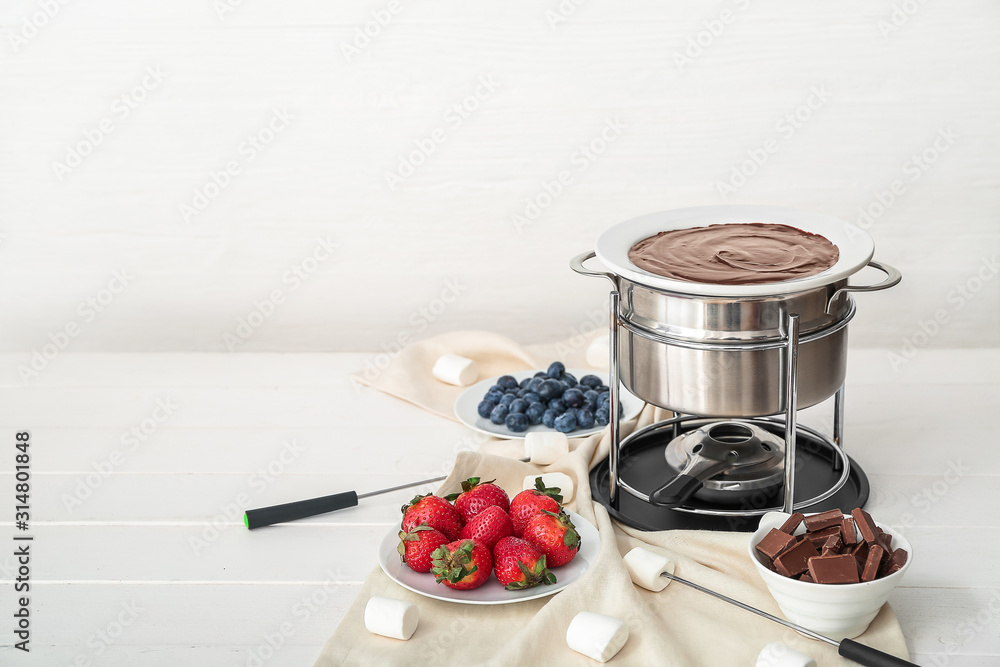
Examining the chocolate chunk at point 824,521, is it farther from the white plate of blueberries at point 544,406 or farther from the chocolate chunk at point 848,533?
the white plate of blueberries at point 544,406

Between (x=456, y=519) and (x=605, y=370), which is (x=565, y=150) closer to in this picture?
(x=605, y=370)

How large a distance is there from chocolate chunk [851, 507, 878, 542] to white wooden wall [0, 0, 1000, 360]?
4.09 feet

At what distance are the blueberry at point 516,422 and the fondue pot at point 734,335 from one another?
371 mm

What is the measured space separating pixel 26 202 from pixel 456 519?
5.52ft

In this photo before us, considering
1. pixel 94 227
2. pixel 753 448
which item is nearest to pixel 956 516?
pixel 753 448

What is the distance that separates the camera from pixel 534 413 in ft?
5.75

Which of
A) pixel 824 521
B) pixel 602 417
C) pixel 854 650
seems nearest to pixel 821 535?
pixel 824 521

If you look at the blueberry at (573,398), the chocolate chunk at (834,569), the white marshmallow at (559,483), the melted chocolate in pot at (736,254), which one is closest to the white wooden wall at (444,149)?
the blueberry at (573,398)

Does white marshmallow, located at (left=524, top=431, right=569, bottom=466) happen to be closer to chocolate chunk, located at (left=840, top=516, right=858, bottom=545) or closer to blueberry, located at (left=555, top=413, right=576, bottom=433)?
blueberry, located at (left=555, top=413, right=576, bottom=433)

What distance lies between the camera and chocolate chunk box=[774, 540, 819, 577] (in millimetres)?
1100

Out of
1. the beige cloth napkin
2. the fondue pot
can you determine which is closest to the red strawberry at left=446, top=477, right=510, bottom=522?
the beige cloth napkin

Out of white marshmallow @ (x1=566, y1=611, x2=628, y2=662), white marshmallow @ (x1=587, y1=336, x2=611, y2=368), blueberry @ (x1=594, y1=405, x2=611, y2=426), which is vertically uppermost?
white marshmallow @ (x1=566, y1=611, x2=628, y2=662)

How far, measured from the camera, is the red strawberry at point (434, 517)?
1.24 m

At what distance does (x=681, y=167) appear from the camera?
7.36ft
